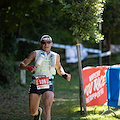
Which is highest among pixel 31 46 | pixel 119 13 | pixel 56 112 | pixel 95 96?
pixel 119 13

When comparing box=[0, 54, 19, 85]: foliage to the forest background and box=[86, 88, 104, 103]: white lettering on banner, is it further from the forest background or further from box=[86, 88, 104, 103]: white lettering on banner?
box=[86, 88, 104, 103]: white lettering on banner

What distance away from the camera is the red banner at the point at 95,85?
786cm

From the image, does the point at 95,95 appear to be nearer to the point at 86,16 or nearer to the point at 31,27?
the point at 86,16

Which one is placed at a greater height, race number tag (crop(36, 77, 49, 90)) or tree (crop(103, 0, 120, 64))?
tree (crop(103, 0, 120, 64))

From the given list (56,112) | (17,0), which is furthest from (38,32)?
(56,112)

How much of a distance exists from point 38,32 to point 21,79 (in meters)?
8.31

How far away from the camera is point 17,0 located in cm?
1260

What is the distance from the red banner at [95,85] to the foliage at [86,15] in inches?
42.6

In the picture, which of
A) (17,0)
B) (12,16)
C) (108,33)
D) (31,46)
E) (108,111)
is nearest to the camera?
(108,111)

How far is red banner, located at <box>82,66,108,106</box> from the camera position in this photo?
7.86 metres

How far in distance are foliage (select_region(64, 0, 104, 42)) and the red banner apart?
3.55 feet

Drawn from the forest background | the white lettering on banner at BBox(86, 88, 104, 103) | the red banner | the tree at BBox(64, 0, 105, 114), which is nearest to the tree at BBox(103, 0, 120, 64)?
the forest background

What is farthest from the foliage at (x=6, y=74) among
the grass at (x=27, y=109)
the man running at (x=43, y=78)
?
the man running at (x=43, y=78)

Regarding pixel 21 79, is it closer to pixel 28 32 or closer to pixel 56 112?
pixel 56 112
